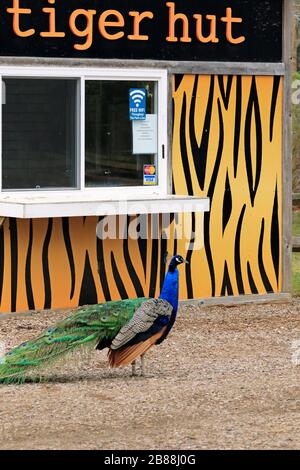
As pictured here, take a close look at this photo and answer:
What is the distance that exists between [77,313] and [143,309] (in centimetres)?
49

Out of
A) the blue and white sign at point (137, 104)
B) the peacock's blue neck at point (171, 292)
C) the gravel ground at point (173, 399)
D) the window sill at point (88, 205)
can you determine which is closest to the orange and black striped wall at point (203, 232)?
the window sill at point (88, 205)

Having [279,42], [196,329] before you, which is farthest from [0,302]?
[279,42]

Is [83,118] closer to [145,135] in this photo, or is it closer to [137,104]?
[137,104]

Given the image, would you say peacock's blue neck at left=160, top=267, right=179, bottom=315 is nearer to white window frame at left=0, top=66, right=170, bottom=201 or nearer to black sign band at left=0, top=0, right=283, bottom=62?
white window frame at left=0, top=66, right=170, bottom=201

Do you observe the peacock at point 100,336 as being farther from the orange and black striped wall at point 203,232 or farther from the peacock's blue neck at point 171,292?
the orange and black striped wall at point 203,232

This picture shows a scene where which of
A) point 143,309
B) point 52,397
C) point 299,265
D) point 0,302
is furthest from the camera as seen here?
point 299,265

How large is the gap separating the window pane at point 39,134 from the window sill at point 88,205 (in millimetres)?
182

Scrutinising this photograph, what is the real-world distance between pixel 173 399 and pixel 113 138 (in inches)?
172

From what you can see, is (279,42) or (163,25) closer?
(163,25)

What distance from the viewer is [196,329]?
39.7 feet

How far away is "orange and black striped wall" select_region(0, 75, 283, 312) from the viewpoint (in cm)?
1229

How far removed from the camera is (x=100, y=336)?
9.47 m

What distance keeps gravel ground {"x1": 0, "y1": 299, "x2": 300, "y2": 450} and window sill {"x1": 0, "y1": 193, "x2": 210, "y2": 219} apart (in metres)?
1.06

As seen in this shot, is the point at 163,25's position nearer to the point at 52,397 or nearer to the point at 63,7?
the point at 63,7
